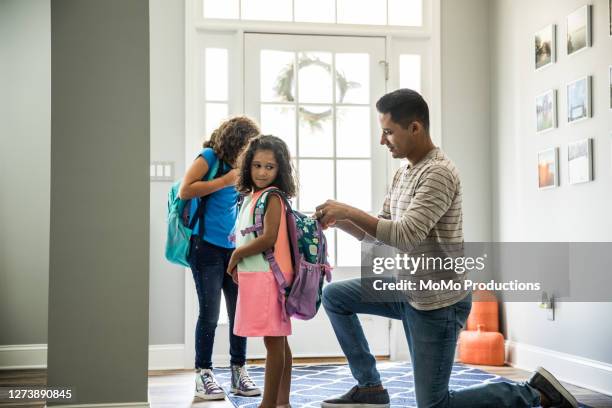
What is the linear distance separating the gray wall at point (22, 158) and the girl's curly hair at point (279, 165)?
5.61 ft

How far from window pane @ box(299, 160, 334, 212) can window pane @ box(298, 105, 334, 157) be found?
6 cm

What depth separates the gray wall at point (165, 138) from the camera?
438 centimetres

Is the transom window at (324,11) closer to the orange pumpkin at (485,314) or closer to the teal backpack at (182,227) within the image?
the teal backpack at (182,227)

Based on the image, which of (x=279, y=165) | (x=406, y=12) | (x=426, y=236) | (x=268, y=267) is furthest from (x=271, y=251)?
(x=406, y=12)

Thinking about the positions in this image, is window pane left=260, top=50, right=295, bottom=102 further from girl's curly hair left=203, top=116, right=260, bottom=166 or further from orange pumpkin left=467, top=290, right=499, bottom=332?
orange pumpkin left=467, top=290, right=499, bottom=332

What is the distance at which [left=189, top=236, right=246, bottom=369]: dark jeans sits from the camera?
324 centimetres

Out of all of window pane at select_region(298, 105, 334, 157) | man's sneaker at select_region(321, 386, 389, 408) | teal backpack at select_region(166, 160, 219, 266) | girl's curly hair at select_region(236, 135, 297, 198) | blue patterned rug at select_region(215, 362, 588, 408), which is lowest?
blue patterned rug at select_region(215, 362, 588, 408)

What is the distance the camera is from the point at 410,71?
15.4 feet

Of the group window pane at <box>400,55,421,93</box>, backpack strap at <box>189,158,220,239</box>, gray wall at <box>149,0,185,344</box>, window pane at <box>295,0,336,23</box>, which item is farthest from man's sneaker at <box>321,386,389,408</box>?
window pane at <box>295,0,336,23</box>

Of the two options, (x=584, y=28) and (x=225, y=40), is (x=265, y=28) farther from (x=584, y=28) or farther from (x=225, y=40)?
(x=584, y=28)

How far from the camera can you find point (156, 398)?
3381mm

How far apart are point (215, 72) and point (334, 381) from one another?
1.96 m

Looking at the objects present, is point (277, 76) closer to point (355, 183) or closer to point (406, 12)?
point (355, 183)

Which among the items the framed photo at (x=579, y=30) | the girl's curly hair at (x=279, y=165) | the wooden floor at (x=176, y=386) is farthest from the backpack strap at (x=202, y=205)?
the framed photo at (x=579, y=30)
